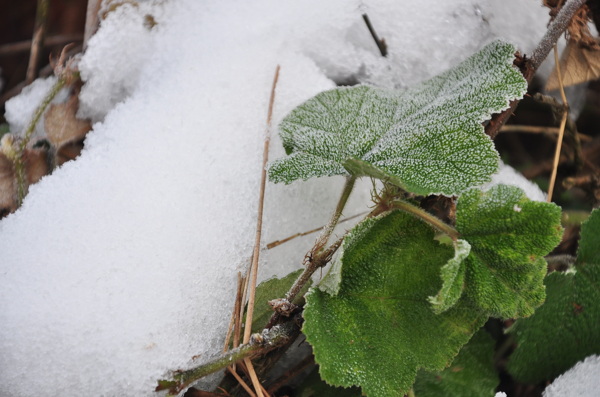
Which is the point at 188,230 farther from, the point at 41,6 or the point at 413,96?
the point at 41,6

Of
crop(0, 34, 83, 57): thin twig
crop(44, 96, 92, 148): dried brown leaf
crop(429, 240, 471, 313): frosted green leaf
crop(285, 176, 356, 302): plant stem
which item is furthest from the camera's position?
crop(0, 34, 83, 57): thin twig

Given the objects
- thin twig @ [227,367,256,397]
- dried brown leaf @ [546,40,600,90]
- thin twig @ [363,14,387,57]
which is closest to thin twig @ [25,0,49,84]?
thin twig @ [363,14,387,57]

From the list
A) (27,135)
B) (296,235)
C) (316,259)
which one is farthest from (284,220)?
(27,135)

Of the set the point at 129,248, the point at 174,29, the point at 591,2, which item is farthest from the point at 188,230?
the point at 591,2

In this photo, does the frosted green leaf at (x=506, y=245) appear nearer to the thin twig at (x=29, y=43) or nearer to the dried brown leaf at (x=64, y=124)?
the dried brown leaf at (x=64, y=124)

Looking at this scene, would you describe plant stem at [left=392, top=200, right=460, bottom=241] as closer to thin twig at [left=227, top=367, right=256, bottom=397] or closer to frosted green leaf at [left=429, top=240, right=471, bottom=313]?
frosted green leaf at [left=429, top=240, right=471, bottom=313]

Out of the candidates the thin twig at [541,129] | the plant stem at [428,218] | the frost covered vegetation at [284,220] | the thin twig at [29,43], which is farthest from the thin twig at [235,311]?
the thin twig at [29,43]

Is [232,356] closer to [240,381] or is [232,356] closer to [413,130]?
[240,381]
